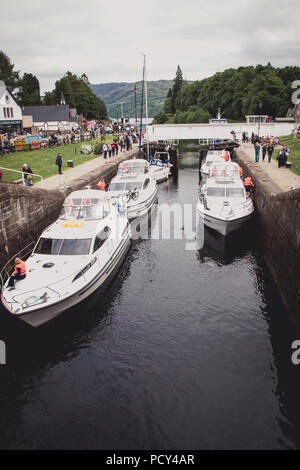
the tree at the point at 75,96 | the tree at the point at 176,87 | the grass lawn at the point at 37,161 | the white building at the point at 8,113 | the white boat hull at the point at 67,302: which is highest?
the tree at the point at 176,87

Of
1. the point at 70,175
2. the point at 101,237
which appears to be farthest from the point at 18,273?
the point at 70,175

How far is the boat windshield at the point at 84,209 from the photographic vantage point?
16.1 metres

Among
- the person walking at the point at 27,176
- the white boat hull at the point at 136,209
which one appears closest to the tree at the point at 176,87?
the white boat hull at the point at 136,209

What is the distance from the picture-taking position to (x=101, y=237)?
48.8 feet

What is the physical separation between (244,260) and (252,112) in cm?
7701

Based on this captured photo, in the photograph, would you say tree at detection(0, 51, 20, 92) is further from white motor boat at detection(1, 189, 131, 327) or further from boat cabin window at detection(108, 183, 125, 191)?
white motor boat at detection(1, 189, 131, 327)

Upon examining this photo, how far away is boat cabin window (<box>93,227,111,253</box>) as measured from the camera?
561 inches

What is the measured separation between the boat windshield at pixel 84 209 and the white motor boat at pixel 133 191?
4.34 m

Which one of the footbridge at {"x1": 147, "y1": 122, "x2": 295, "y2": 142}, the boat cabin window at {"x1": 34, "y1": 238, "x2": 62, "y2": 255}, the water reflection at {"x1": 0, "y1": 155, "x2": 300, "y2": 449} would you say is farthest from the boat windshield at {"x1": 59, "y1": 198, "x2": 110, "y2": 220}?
the footbridge at {"x1": 147, "y1": 122, "x2": 295, "y2": 142}

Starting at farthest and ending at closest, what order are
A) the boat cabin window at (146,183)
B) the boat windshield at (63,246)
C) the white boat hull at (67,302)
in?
the boat cabin window at (146,183)
the boat windshield at (63,246)
the white boat hull at (67,302)

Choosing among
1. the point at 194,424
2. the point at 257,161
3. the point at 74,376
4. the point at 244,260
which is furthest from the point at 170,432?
the point at 257,161

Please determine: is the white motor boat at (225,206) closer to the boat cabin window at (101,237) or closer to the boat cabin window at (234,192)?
the boat cabin window at (234,192)

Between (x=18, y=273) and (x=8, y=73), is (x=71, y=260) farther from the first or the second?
(x=8, y=73)

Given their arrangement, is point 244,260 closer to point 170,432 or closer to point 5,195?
point 170,432
